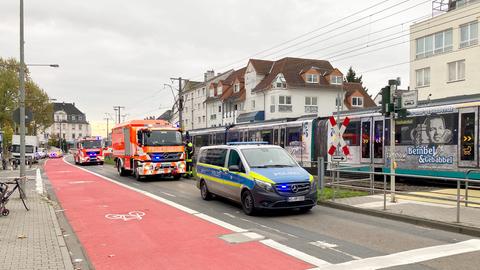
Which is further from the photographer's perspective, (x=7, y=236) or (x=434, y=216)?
(x=434, y=216)

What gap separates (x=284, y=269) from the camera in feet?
21.4

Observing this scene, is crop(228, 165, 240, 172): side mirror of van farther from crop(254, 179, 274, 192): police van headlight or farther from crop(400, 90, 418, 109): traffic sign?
crop(400, 90, 418, 109): traffic sign

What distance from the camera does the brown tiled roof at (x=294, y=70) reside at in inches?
2303

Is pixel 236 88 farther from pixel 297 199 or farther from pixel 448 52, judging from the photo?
pixel 297 199

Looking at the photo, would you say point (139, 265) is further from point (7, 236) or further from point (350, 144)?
point (350, 144)

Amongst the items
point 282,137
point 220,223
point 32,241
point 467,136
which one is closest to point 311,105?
point 282,137

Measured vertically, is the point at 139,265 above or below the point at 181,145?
below

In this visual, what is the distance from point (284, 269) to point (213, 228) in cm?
341

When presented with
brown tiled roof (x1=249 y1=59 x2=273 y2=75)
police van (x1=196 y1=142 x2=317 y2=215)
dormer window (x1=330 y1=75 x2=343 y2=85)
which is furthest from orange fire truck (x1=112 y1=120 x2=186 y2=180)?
dormer window (x1=330 y1=75 x2=343 y2=85)

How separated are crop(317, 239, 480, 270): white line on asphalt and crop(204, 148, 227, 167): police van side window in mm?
6652

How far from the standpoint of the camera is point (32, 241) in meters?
8.20

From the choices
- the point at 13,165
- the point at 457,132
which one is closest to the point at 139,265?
the point at 457,132

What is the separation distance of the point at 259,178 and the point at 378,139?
994 cm

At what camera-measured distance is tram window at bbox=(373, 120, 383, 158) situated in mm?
19281
